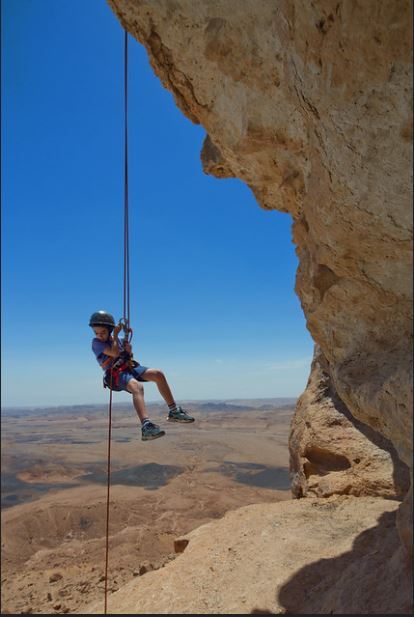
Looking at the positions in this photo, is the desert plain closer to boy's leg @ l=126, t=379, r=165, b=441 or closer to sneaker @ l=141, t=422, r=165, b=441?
boy's leg @ l=126, t=379, r=165, b=441

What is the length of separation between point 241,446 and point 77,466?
14.8 meters

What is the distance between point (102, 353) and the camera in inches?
239

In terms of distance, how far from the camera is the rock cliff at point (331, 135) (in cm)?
340

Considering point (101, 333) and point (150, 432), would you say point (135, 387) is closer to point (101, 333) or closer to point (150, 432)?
point (150, 432)

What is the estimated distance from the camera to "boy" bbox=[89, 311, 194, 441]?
5.73 m

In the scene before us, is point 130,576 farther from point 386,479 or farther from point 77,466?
point 77,466

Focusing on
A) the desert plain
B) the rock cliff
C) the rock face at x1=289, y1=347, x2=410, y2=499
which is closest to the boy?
the desert plain

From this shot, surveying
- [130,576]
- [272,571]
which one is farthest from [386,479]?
[130,576]

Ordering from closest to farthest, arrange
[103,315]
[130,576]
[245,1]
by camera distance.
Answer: [245,1]
[103,315]
[130,576]

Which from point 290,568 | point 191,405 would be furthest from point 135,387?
point 191,405

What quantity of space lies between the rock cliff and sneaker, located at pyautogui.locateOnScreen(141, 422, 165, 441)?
7.98 ft

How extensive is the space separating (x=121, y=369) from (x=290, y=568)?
143 inches

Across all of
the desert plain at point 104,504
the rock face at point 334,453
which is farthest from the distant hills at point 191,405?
the rock face at point 334,453

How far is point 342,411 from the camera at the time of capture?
8.53 meters
